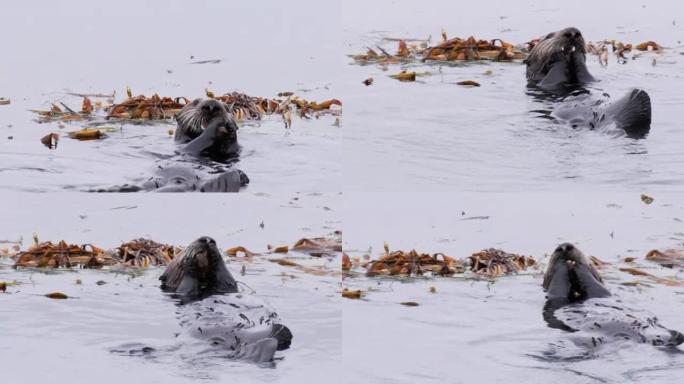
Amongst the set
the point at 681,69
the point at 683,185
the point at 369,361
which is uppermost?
the point at 681,69

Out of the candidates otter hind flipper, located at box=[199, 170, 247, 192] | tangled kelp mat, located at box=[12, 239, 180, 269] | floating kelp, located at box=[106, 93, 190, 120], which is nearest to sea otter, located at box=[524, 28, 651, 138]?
otter hind flipper, located at box=[199, 170, 247, 192]

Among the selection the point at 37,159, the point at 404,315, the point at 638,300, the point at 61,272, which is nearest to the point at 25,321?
the point at 61,272

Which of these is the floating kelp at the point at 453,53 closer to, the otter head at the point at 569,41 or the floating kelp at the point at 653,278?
the otter head at the point at 569,41

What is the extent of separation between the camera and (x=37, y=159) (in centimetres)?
1269

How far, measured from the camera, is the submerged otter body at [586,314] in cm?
973

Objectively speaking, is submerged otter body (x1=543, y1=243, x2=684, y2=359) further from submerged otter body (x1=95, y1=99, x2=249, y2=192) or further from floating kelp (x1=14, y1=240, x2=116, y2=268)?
floating kelp (x1=14, y1=240, x2=116, y2=268)

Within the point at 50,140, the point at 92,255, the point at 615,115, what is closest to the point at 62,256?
the point at 92,255

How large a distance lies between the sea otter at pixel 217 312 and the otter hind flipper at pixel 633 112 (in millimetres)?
4925

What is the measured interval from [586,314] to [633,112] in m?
3.18

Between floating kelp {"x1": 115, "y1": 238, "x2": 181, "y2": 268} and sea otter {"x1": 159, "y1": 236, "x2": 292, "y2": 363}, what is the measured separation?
811 mm

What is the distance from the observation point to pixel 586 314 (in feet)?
34.9

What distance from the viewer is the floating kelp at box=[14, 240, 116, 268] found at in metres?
12.5

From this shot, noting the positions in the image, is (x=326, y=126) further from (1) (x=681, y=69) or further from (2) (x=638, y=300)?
(1) (x=681, y=69)

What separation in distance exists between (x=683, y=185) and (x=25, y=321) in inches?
276
